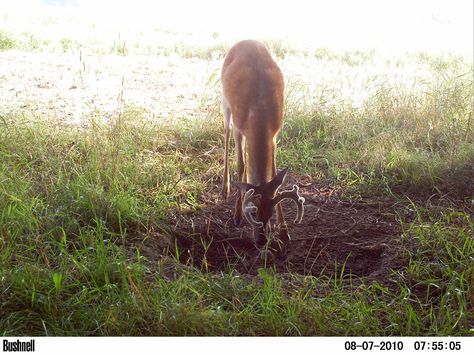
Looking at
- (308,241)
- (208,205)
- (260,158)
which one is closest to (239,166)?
(208,205)

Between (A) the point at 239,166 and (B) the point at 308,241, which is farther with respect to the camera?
(A) the point at 239,166

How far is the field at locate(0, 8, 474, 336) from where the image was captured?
320 cm

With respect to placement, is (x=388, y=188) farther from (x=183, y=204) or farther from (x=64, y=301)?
(x=64, y=301)

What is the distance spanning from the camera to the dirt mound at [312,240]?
13.5ft

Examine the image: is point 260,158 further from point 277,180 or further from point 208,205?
point 208,205

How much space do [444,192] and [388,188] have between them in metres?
0.46

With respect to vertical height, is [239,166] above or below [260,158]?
below

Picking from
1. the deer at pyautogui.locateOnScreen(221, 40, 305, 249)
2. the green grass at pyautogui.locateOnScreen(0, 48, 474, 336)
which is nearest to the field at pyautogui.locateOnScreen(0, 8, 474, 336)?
the green grass at pyautogui.locateOnScreen(0, 48, 474, 336)

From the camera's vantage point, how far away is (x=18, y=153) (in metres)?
5.13

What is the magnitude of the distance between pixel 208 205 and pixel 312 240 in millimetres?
990

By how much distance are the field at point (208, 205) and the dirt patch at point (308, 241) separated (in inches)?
0.6

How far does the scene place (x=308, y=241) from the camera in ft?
14.7

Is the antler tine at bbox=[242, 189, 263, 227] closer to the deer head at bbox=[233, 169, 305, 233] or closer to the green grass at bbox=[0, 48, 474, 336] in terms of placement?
the deer head at bbox=[233, 169, 305, 233]

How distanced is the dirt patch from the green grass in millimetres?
110
